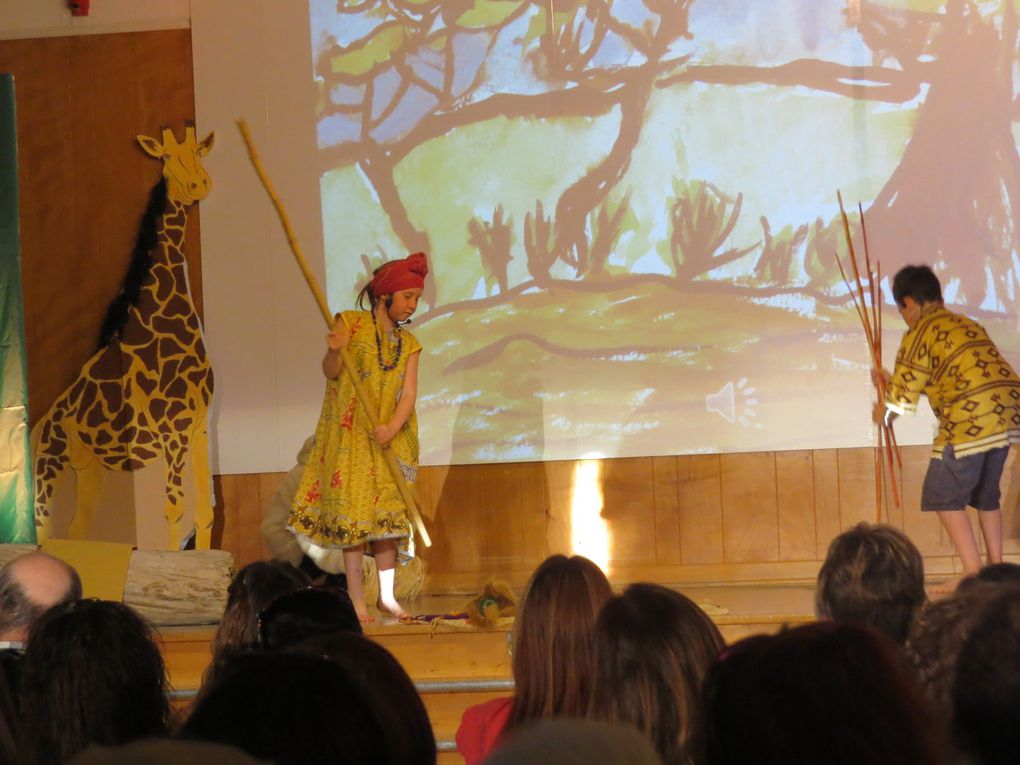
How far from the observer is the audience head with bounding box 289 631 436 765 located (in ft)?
3.53

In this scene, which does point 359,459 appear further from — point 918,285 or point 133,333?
point 918,285

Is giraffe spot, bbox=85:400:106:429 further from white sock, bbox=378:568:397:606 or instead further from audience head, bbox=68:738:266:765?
audience head, bbox=68:738:266:765

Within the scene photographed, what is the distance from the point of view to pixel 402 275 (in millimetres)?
4637

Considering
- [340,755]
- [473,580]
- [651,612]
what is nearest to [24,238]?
[473,580]

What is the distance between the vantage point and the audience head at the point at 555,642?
78.9 inches

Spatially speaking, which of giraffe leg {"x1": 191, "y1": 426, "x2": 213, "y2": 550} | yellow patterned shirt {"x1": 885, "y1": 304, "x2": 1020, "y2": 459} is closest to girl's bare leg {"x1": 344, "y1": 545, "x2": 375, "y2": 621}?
giraffe leg {"x1": 191, "y1": 426, "x2": 213, "y2": 550}

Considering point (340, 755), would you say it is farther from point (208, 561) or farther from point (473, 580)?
point (473, 580)

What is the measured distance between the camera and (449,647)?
404 centimetres

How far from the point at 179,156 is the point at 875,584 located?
481 centimetres

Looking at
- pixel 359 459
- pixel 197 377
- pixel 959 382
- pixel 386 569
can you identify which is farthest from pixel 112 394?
pixel 959 382

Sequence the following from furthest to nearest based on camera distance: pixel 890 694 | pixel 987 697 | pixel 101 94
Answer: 1. pixel 101 94
2. pixel 987 697
3. pixel 890 694

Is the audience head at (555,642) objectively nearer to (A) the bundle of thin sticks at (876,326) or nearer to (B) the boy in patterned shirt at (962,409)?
(B) the boy in patterned shirt at (962,409)

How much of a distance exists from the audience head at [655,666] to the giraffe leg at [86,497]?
4969 millimetres

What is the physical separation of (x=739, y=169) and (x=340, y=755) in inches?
208
